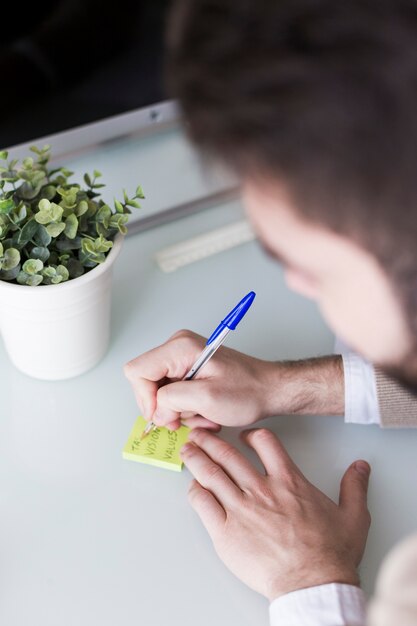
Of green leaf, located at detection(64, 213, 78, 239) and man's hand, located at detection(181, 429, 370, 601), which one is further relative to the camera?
green leaf, located at detection(64, 213, 78, 239)

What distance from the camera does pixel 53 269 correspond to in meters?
0.77

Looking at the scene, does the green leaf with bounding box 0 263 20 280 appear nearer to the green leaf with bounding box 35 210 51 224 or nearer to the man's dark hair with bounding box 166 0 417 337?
the green leaf with bounding box 35 210 51 224

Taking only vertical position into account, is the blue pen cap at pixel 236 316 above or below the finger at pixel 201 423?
above

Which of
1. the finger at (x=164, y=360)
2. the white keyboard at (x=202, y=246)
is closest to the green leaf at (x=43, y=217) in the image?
the finger at (x=164, y=360)

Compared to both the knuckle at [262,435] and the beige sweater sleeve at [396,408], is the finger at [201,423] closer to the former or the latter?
the knuckle at [262,435]

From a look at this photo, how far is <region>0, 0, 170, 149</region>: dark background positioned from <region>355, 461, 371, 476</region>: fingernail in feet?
1.91

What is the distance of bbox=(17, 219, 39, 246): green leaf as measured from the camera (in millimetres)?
782

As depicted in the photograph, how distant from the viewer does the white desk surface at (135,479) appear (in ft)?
2.22

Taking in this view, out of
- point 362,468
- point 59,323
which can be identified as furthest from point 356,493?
point 59,323

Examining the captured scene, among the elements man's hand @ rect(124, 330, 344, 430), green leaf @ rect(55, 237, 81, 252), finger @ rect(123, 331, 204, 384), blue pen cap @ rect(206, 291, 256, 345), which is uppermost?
green leaf @ rect(55, 237, 81, 252)

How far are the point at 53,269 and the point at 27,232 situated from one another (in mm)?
52

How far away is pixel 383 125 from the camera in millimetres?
417

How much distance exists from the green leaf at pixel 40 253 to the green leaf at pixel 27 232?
13mm

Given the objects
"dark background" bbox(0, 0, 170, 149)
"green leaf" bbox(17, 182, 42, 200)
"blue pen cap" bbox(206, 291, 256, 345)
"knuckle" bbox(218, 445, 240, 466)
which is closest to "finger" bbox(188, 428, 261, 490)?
"knuckle" bbox(218, 445, 240, 466)
